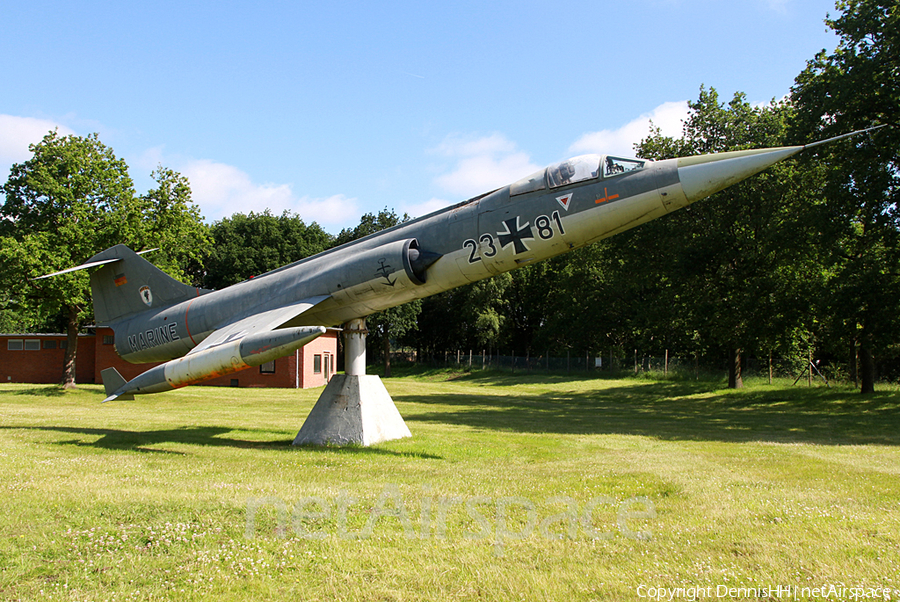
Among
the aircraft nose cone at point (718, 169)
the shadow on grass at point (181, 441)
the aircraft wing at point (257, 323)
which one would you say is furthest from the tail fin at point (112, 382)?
the aircraft nose cone at point (718, 169)

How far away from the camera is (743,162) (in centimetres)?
969

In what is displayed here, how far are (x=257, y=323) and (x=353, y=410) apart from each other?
2596mm

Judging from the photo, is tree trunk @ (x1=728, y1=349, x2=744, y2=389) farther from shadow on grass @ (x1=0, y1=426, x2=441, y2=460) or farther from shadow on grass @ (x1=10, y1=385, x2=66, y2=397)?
shadow on grass @ (x1=10, y1=385, x2=66, y2=397)

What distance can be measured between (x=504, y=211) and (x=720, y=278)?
22193 mm

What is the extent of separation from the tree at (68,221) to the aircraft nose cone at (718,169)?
84.2 ft

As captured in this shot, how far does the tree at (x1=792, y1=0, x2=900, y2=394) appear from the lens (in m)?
21.0

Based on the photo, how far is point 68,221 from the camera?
27672mm

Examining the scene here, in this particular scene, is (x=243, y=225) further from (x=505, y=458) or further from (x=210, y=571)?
(x=210, y=571)

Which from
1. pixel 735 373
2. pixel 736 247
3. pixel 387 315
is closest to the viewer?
pixel 736 247

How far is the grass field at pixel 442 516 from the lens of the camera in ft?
16.9

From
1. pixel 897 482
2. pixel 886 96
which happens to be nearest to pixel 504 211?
pixel 897 482

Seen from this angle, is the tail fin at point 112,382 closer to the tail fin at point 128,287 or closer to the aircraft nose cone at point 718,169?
the tail fin at point 128,287

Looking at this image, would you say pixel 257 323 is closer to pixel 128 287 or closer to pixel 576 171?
pixel 128 287

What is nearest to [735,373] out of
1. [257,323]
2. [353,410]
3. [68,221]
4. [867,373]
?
[867,373]
